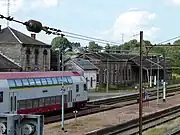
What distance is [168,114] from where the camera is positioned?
3738cm

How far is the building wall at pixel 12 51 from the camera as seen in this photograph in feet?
175

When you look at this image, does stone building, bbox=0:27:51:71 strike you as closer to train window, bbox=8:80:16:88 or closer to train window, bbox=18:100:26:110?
train window, bbox=18:100:26:110

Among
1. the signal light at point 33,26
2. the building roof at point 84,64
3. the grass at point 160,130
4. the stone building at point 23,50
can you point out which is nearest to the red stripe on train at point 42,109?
the grass at point 160,130

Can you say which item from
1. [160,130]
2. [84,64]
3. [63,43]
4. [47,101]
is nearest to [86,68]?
[84,64]

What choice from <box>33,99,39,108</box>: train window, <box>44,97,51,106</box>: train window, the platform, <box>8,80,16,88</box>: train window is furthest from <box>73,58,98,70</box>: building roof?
<box>8,80,16,88</box>: train window

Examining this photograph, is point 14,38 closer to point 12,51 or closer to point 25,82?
point 12,51

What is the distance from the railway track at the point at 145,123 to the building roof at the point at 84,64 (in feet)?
92.3

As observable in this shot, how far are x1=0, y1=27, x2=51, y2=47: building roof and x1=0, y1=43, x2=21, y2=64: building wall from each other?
1.76 ft

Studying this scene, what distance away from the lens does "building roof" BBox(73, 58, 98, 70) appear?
68.1 meters

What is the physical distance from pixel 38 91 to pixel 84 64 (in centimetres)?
4077

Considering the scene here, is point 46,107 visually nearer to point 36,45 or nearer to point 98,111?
point 98,111

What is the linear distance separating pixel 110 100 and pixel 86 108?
28.9 feet

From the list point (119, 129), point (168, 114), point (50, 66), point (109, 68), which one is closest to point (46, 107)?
point (119, 129)

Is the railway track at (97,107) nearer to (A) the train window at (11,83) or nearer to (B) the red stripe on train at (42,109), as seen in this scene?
(B) the red stripe on train at (42,109)
